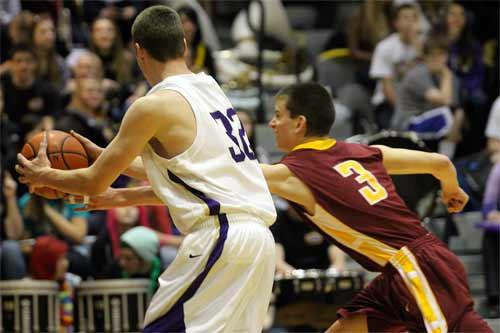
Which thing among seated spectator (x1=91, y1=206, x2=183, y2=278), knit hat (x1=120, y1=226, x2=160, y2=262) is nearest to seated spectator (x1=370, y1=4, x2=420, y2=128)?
seated spectator (x1=91, y1=206, x2=183, y2=278)

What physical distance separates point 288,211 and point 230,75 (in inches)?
128

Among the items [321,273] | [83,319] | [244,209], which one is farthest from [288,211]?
[244,209]

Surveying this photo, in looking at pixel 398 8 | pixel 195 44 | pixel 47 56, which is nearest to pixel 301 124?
pixel 195 44

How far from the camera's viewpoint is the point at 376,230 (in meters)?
6.06

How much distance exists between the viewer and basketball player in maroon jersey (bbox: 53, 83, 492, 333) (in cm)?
599

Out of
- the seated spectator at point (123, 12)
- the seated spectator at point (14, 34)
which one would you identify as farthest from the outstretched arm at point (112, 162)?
the seated spectator at point (123, 12)

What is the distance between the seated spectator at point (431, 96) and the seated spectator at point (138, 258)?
3352mm

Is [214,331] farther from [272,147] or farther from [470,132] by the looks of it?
[470,132]

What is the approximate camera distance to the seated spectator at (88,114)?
1029 cm

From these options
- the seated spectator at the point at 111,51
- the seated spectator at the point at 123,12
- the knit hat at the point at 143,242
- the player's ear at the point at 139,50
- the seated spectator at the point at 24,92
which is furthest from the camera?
the seated spectator at the point at 123,12

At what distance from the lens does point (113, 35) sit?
12297mm

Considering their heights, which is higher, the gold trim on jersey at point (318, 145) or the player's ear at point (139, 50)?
the player's ear at point (139, 50)

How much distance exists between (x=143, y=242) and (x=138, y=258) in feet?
0.49

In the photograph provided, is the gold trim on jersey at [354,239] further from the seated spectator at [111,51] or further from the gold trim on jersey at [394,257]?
the seated spectator at [111,51]
